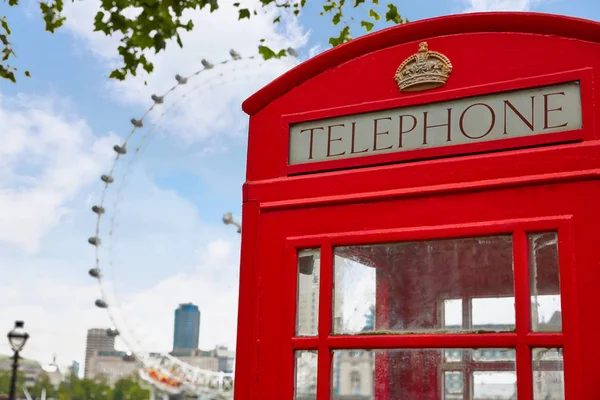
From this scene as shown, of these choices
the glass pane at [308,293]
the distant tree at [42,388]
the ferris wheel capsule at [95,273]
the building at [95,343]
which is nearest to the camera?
the glass pane at [308,293]

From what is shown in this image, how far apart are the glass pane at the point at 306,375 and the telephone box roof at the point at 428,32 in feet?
2.42

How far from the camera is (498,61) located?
201cm

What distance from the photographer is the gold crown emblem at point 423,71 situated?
2.06 meters

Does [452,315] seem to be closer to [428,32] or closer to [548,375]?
[548,375]

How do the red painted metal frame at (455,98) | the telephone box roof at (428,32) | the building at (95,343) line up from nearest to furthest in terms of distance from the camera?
1. the red painted metal frame at (455,98)
2. the telephone box roof at (428,32)
3. the building at (95,343)

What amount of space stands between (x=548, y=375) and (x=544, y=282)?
0.66 feet

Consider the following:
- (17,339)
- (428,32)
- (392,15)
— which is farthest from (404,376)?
(17,339)

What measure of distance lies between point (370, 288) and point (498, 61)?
25.3 inches

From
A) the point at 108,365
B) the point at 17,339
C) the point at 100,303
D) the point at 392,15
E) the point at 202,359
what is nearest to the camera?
the point at 392,15

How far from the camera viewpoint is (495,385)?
1924mm

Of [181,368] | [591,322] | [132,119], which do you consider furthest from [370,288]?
[181,368]

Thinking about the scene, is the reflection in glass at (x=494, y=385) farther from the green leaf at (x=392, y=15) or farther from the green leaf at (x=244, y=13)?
the green leaf at (x=392, y=15)

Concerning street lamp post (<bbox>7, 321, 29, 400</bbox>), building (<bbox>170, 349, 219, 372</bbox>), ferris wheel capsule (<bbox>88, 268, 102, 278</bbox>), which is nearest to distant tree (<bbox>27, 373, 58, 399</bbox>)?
building (<bbox>170, 349, 219, 372</bbox>)

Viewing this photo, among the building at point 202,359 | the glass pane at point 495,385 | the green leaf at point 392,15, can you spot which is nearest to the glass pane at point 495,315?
the glass pane at point 495,385
